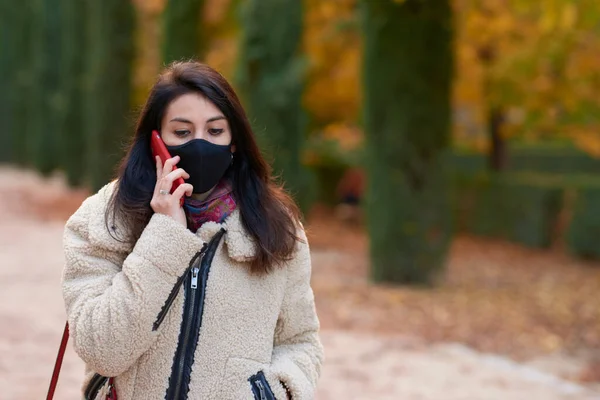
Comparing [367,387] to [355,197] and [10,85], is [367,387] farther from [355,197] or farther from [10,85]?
[10,85]

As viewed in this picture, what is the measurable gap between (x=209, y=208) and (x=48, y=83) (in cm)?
2985

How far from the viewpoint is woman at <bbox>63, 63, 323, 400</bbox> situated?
1951mm

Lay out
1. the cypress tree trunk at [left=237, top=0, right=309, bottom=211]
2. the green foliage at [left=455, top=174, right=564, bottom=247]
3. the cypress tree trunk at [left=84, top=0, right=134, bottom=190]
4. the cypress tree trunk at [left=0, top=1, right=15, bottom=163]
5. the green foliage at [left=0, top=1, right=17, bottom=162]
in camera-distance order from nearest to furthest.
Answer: the cypress tree trunk at [left=237, top=0, right=309, bottom=211], the green foliage at [left=455, top=174, right=564, bottom=247], the cypress tree trunk at [left=84, top=0, right=134, bottom=190], the cypress tree trunk at [left=0, top=1, right=15, bottom=163], the green foliage at [left=0, top=1, right=17, bottom=162]

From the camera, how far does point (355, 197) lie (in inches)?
719

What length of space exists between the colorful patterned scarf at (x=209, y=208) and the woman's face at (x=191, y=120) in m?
0.14

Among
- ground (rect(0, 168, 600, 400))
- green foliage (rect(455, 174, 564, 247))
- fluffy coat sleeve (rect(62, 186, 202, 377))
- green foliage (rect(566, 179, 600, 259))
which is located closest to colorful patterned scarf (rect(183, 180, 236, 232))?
fluffy coat sleeve (rect(62, 186, 202, 377))

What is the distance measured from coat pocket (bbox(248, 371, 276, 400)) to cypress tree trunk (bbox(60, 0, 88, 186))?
76.7 ft

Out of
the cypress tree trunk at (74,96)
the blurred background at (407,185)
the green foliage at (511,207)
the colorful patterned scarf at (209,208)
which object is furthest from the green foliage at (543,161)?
the colorful patterned scarf at (209,208)

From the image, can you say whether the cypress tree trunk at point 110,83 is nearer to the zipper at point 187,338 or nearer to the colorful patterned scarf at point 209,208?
the colorful patterned scarf at point 209,208

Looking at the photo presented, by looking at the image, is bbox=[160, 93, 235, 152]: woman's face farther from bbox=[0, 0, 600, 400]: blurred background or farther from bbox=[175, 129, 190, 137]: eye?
bbox=[0, 0, 600, 400]: blurred background

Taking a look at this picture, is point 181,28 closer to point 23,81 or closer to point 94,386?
point 94,386

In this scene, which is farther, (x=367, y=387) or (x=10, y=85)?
(x=10, y=85)

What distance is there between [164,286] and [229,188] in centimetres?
37

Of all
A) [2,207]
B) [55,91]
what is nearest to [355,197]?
[2,207]
